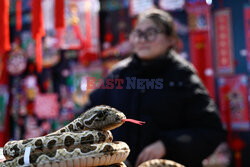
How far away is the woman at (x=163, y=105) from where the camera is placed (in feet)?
3.83

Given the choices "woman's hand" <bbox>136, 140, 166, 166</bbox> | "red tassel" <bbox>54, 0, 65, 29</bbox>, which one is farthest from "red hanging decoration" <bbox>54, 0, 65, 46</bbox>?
"woman's hand" <bbox>136, 140, 166, 166</bbox>

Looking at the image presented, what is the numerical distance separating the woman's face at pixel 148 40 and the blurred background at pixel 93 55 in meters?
0.55

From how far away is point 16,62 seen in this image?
10.6 ft

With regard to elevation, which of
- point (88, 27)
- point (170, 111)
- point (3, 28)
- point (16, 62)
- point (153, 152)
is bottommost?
point (153, 152)

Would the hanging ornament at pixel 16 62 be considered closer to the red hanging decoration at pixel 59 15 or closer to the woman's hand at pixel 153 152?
the red hanging decoration at pixel 59 15

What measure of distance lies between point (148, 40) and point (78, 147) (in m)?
0.69

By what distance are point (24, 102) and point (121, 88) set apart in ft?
7.97

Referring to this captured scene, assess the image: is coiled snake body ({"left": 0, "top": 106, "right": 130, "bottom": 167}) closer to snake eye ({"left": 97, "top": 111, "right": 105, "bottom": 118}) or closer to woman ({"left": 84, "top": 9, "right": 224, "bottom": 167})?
snake eye ({"left": 97, "top": 111, "right": 105, "bottom": 118})

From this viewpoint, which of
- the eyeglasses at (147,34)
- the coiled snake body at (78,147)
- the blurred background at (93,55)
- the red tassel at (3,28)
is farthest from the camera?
the blurred background at (93,55)

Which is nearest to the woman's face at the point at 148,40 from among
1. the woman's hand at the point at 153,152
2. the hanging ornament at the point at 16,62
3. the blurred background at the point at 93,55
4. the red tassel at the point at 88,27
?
the woman's hand at the point at 153,152

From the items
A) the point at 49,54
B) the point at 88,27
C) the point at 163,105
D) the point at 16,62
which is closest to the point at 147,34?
the point at 163,105

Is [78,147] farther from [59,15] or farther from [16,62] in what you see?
[16,62]

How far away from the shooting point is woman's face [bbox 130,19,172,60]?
3.99 feet

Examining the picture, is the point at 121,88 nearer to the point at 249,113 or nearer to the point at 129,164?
the point at 129,164
